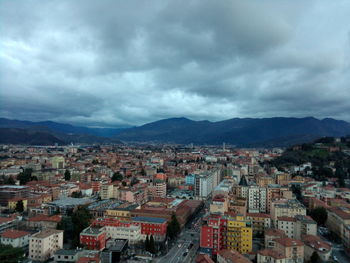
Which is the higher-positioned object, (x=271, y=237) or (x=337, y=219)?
(x=337, y=219)

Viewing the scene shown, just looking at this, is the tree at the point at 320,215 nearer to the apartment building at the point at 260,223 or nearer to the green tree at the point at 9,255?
the apartment building at the point at 260,223

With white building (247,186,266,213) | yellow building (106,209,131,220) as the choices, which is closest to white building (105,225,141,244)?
yellow building (106,209,131,220)

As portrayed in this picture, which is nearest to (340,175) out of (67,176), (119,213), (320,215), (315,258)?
(320,215)

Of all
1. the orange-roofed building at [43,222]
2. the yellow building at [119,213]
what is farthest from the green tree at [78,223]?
the yellow building at [119,213]

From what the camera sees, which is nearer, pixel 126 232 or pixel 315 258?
pixel 315 258

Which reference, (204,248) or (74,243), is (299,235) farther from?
(74,243)

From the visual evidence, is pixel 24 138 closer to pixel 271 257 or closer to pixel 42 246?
pixel 42 246

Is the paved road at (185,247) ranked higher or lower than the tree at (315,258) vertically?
lower

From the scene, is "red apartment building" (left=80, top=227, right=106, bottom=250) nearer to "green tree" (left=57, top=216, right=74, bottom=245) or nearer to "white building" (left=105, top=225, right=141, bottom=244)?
"white building" (left=105, top=225, right=141, bottom=244)
